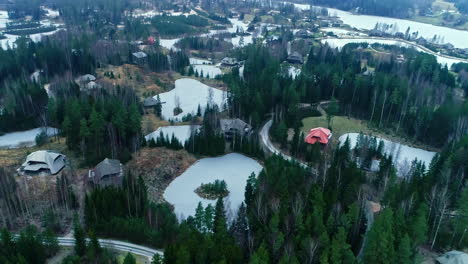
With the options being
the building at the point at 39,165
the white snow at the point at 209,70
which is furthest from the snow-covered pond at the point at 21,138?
the white snow at the point at 209,70

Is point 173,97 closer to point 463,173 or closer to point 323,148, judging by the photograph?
point 323,148

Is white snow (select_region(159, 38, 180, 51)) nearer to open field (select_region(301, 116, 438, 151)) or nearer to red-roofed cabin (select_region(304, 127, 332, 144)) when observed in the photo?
open field (select_region(301, 116, 438, 151))

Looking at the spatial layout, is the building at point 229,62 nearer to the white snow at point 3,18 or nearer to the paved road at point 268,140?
the paved road at point 268,140

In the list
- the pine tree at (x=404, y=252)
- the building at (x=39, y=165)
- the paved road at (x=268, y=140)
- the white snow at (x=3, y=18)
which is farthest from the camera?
the white snow at (x=3, y=18)

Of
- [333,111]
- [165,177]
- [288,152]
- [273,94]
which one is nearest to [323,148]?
[288,152]

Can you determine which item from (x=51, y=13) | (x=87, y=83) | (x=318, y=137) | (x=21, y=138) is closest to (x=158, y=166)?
(x=318, y=137)

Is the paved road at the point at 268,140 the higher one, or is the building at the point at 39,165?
the building at the point at 39,165

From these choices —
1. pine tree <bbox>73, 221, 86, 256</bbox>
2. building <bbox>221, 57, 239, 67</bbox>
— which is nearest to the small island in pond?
pine tree <bbox>73, 221, 86, 256</bbox>
